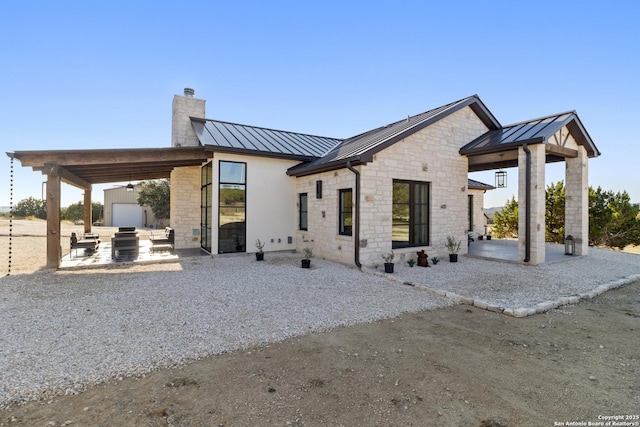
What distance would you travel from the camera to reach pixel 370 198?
8492mm

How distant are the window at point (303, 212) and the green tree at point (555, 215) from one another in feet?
42.2

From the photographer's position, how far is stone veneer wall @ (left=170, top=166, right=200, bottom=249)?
1232 cm

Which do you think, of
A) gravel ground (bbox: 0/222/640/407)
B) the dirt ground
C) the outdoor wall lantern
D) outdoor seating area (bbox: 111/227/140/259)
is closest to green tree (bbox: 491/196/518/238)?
the outdoor wall lantern

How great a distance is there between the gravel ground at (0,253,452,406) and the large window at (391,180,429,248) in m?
2.15

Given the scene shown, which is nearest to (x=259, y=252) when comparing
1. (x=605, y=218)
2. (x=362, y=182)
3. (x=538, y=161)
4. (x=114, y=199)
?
(x=362, y=182)

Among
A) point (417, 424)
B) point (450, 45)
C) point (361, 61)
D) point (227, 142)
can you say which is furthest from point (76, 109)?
point (417, 424)

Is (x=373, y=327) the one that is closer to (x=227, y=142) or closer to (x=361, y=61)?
(x=227, y=142)

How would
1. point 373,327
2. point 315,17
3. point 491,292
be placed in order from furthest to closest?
point 315,17 < point 491,292 < point 373,327

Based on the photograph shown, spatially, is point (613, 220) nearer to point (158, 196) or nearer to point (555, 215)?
point (555, 215)

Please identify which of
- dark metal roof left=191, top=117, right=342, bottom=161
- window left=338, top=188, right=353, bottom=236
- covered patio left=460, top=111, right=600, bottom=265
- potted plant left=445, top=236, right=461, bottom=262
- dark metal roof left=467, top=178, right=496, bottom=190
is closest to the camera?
covered patio left=460, top=111, right=600, bottom=265

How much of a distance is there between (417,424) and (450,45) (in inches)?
446

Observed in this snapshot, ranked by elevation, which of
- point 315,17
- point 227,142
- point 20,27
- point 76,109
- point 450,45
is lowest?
point 227,142

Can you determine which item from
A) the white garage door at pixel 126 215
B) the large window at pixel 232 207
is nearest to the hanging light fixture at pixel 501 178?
the large window at pixel 232 207

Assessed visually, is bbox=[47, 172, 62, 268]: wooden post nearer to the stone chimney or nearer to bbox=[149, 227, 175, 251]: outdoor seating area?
bbox=[149, 227, 175, 251]: outdoor seating area
